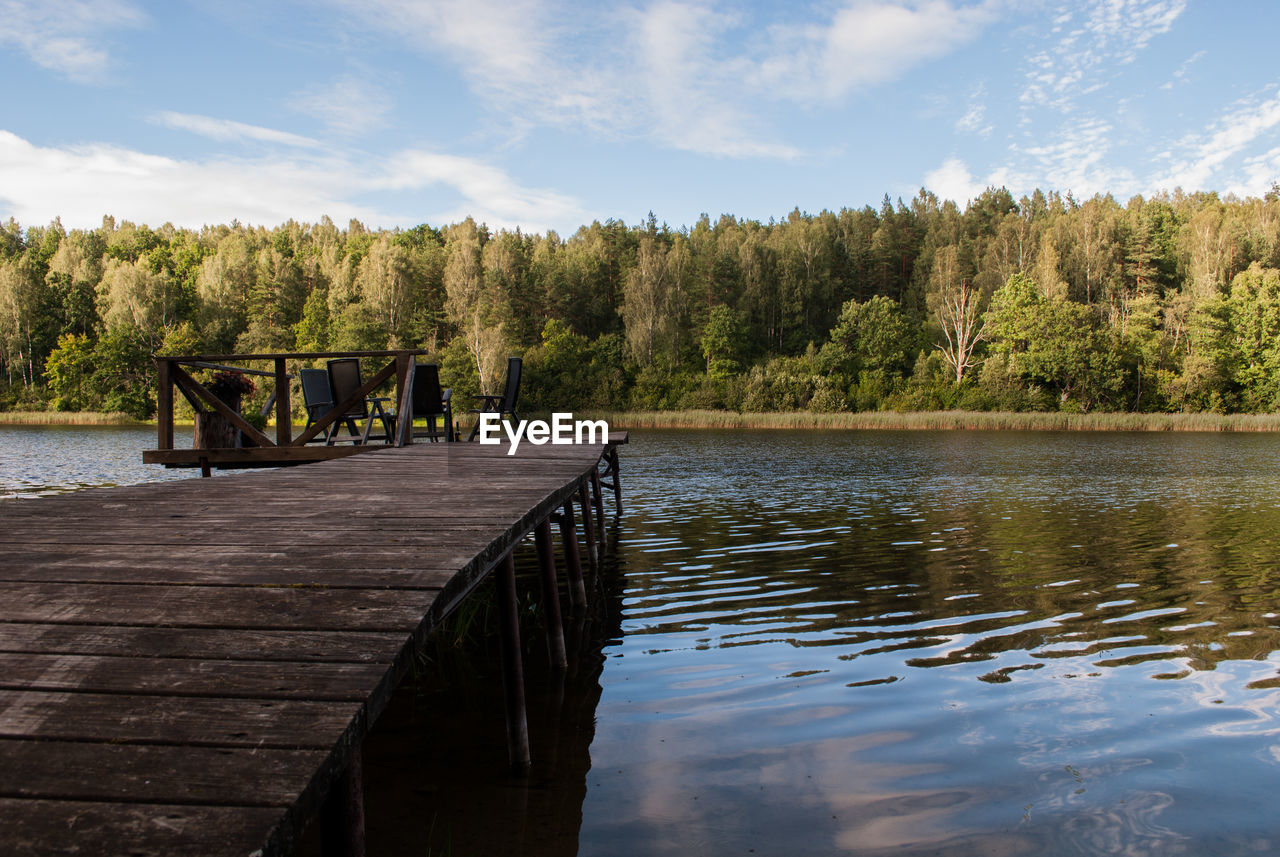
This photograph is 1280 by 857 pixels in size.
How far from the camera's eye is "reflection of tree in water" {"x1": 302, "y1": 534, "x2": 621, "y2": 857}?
2.83 metres

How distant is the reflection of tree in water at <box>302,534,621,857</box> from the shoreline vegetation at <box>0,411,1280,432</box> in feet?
89.5

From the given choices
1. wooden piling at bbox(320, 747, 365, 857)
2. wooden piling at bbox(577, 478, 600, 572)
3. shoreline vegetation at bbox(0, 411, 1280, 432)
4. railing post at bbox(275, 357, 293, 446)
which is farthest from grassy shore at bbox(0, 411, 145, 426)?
wooden piling at bbox(320, 747, 365, 857)

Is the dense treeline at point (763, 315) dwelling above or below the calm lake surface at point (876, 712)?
above

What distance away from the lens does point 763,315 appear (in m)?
59.2

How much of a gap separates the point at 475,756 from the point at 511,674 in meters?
0.38

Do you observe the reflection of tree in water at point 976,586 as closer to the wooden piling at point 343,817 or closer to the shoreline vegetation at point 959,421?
the wooden piling at point 343,817

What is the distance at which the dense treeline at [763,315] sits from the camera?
46094mm

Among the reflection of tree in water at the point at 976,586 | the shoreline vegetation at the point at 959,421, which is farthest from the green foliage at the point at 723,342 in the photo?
the reflection of tree in water at the point at 976,586

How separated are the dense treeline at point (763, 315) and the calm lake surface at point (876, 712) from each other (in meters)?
39.6

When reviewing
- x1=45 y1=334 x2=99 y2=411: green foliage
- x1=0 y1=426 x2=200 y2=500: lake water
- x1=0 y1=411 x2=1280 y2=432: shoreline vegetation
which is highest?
x1=45 y1=334 x2=99 y2=411: green foliage

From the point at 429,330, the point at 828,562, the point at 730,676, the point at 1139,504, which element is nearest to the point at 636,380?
the point at 429,330

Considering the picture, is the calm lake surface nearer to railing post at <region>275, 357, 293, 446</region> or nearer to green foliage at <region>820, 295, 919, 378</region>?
railing post at <region>275, 357, 293, 446</region>

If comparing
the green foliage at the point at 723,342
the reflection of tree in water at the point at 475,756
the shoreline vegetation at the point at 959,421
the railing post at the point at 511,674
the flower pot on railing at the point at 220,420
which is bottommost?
the reflection of tree in water at the point at 475,756

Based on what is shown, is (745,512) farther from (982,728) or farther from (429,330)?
(429,330)
